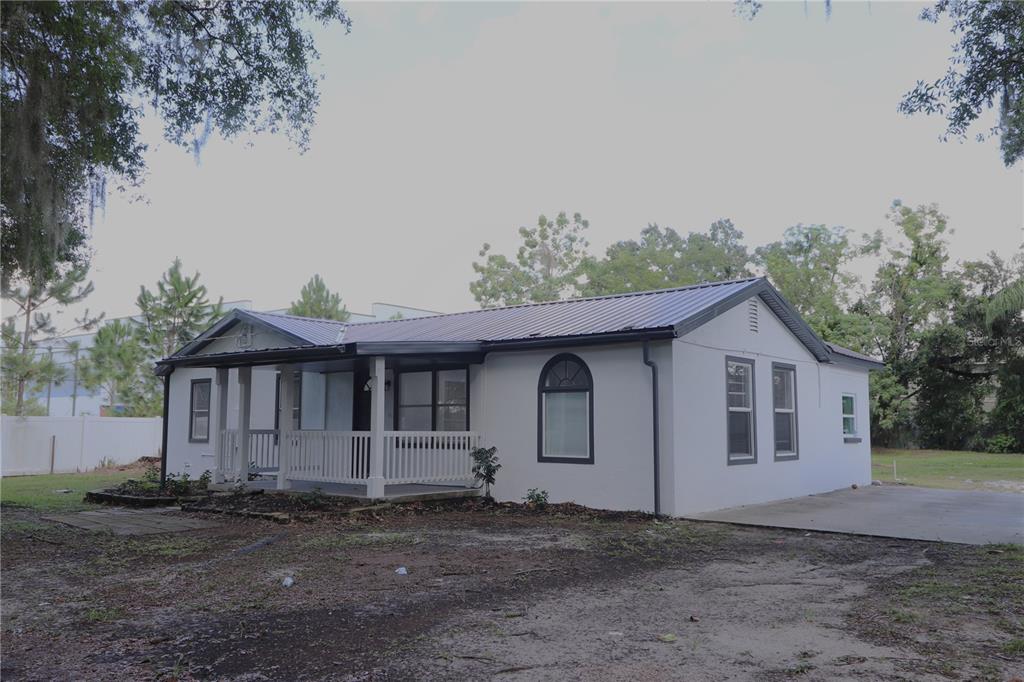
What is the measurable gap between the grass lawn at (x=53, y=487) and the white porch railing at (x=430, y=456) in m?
5.08

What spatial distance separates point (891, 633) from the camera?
4.88 meters

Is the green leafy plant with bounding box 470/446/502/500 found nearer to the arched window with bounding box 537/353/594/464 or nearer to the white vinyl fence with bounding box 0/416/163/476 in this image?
the arched window with bounding box 537/353/594/464

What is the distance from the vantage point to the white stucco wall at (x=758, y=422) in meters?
10.8

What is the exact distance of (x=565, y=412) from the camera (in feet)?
38.0

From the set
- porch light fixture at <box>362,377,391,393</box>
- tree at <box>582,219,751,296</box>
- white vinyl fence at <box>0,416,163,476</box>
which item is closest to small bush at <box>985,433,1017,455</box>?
tree at <box>582,219,751,296</box>

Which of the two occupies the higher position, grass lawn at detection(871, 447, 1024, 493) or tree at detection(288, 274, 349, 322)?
tree at detection(288, 274, 349, 322)

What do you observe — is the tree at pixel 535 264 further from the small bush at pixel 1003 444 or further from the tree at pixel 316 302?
the small bush at pixel 1003 444

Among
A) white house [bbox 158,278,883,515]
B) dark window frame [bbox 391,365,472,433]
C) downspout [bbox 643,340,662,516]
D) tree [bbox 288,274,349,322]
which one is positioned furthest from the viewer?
tree [bbox 288,274,349,322]

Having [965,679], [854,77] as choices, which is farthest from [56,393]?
[965,679]

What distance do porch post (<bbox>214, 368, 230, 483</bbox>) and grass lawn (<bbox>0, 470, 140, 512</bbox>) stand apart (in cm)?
208

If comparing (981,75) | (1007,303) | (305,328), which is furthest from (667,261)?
(981,75)

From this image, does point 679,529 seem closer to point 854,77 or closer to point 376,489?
point 376,489

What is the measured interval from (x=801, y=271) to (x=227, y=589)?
1239 inches

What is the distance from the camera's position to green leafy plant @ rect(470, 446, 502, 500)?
39.5 feet
